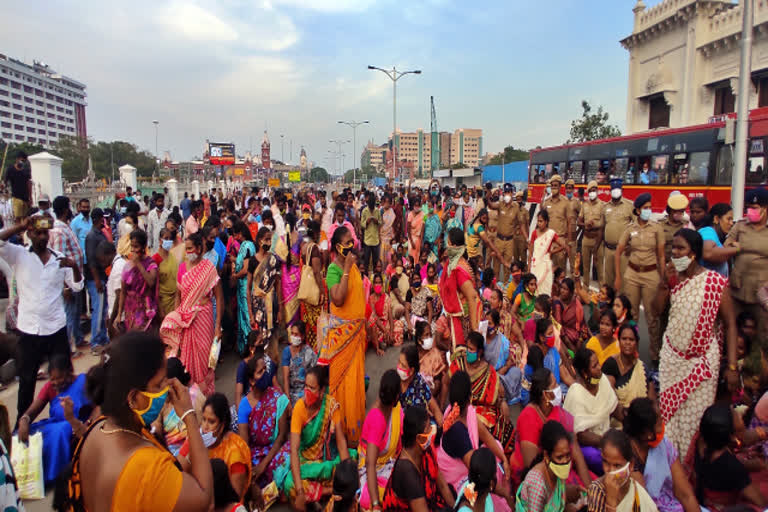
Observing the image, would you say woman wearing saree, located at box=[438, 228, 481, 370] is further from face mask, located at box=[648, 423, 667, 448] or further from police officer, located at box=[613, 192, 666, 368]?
police officer, located at box=[613, 192, 666, 368]

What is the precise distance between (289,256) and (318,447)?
111 inches

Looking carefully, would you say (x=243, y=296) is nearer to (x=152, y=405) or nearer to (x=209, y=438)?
(x=209, y=438)

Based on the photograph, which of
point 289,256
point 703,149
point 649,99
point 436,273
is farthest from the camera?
point 649,99

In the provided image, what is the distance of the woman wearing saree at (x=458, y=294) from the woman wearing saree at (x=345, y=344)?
85 centimetres

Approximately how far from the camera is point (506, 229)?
8.49 metres

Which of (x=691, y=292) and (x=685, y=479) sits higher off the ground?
(x=691, y=292)

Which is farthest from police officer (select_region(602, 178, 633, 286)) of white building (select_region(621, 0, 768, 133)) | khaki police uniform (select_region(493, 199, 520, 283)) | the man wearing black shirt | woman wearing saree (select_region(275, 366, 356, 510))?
white building (select_region(621, 0, 768, 133))

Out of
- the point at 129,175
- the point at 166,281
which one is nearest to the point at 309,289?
the point at 166,281

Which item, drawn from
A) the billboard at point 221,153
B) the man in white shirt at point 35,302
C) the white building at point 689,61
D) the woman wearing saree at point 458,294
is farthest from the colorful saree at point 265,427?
the billboard at point 221,153

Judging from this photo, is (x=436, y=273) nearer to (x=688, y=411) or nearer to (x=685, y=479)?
(x=688, y=411)

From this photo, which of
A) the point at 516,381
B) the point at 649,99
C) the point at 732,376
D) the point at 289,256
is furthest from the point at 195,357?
the point at 649,99

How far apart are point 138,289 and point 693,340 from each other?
4.70 m

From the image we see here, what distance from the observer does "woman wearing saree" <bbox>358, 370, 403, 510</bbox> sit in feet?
9.91

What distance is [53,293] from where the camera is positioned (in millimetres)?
4199
